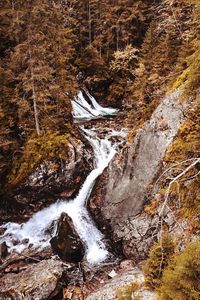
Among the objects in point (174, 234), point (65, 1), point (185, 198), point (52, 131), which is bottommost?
point (174, 234)

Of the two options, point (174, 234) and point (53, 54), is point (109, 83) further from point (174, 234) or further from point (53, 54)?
point (174, 234)

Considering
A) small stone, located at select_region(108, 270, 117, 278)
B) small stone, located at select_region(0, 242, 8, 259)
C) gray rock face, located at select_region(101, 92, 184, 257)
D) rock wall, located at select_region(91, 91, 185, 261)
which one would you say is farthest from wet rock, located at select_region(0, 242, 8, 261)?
small stone, located at select_region(108, 270, 117, 278)

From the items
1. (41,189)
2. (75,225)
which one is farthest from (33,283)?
(41,189)

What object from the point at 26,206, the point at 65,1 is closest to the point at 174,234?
the point at 26,206

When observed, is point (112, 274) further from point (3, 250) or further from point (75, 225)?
point (3, 250)

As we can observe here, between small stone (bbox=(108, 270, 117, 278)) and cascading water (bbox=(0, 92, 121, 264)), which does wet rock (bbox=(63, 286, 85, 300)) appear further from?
cascading water (bbox=(0, 92, 121, 264))

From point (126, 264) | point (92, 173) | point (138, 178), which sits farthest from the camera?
point (92, 173)
